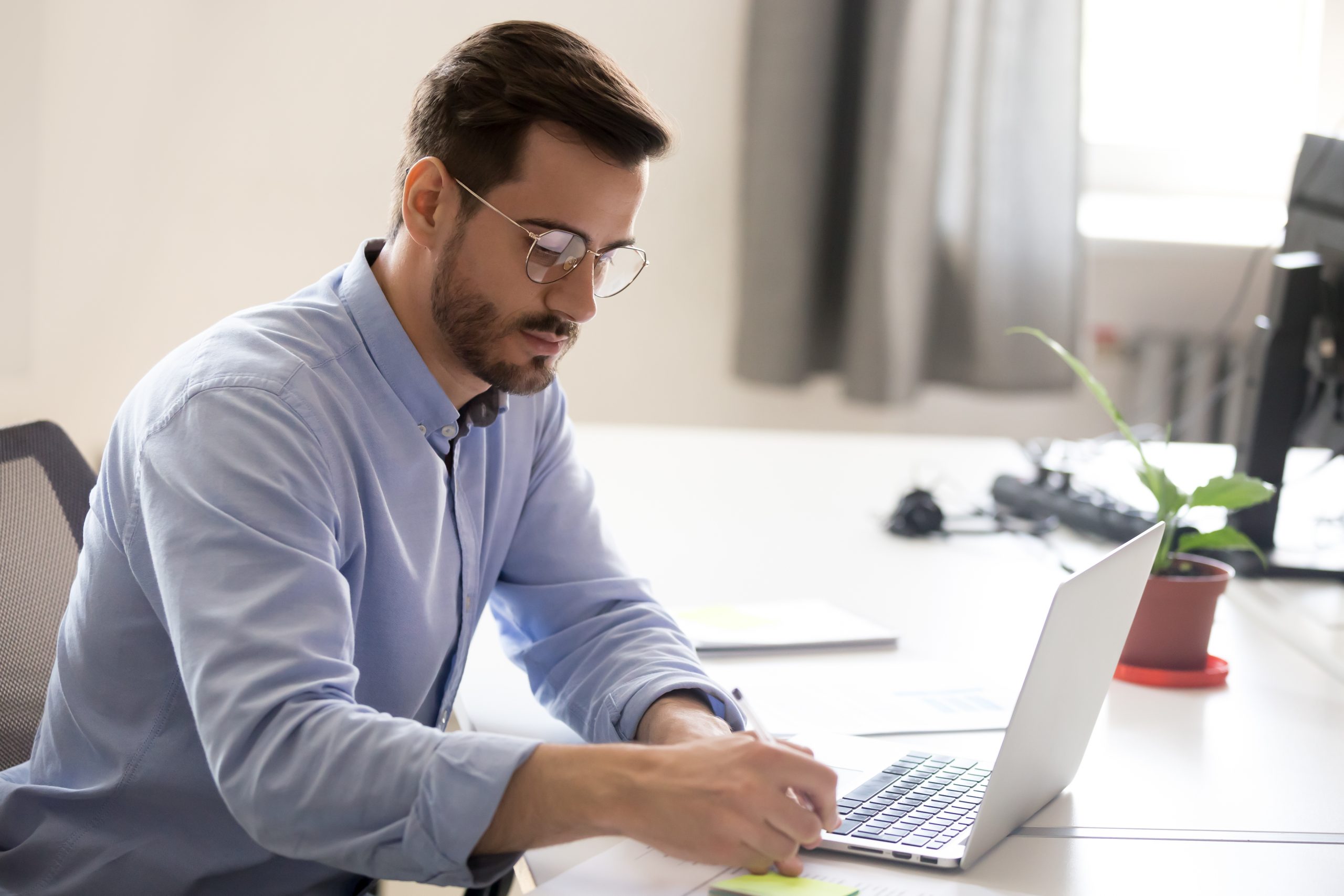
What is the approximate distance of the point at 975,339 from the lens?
8.93ft

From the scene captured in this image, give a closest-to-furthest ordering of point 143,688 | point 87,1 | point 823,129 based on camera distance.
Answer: point 143,688 → point 87,1 → point 823,129

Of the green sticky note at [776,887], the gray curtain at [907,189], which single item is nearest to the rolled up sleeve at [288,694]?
the green sticky note at [776,887]

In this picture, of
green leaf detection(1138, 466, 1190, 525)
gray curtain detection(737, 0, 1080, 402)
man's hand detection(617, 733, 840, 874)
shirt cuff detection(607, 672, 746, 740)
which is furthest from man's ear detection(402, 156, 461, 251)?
gray curtain detection(737, 0, 1080, 402)

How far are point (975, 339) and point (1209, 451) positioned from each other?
1.86 feet

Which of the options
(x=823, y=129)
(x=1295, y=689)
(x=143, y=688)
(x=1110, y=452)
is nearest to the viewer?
(x=143, y=688)

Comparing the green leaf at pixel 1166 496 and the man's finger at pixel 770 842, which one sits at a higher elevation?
the green leaf at pixel 1166 496

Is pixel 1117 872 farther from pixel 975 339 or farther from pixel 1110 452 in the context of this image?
pixel 975 339

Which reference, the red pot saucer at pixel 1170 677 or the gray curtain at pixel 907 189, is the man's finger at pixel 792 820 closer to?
the red pot saucer at pixel 1170 677

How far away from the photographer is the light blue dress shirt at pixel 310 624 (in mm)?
764

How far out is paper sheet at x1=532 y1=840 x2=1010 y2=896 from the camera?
76 cm

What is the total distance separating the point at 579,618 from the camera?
1186 millimetres

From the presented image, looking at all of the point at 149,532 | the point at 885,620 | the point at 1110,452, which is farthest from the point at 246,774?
the point at 1110,452

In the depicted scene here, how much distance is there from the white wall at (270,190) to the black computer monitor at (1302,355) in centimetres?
102

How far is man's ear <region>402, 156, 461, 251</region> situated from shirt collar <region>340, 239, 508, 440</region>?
0.06 metres
